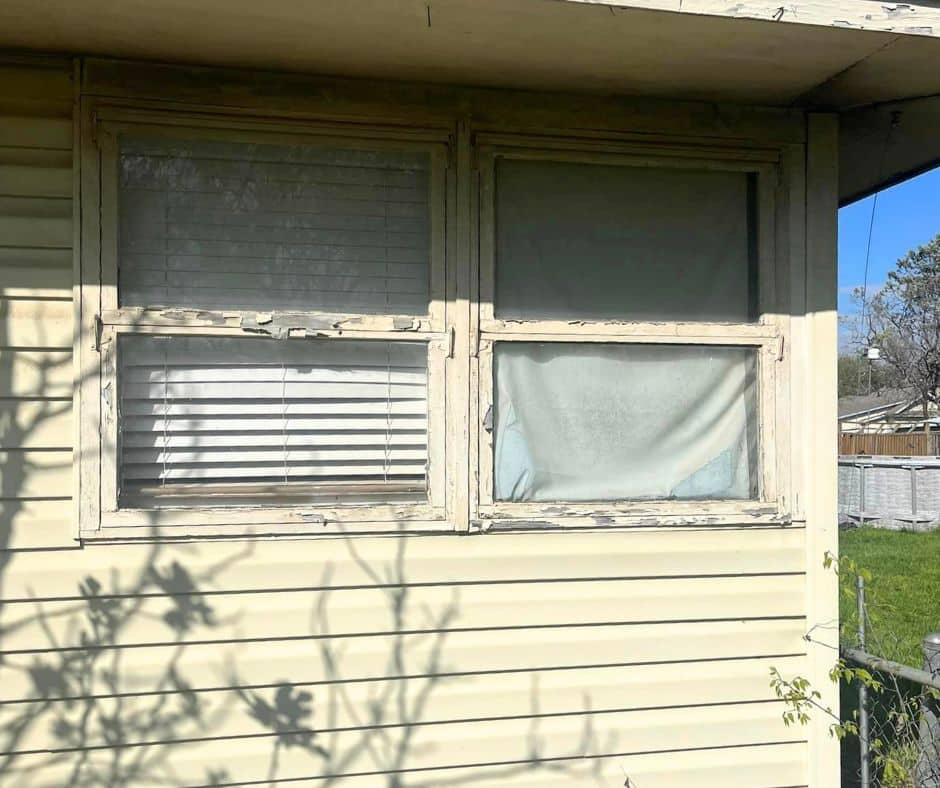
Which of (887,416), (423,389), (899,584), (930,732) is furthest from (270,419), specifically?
(887,416)

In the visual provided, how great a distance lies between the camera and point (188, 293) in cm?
264

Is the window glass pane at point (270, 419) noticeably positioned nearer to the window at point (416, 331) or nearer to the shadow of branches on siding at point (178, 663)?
the window at point (416, 331)

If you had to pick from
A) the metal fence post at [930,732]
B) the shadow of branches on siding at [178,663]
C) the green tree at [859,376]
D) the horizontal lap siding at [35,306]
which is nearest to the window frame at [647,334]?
the shadow of branches on siding at [178,663]

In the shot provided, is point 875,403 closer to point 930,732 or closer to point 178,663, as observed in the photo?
point 930,732

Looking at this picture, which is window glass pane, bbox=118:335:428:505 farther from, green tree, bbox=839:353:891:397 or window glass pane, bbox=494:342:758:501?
green tree, bbox=839:353:891:397

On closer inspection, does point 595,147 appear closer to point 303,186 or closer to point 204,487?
point 303,186

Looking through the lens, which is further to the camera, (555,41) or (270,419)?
(270,419)

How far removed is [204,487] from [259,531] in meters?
0.22

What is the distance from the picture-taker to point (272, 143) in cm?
269

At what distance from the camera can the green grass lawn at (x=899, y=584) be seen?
597 centimetres

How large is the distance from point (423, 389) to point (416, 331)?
19 centimetres

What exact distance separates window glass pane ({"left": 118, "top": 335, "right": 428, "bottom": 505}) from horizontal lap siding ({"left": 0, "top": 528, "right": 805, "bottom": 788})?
0.20 m

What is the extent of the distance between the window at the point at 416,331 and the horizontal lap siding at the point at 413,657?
137 mm

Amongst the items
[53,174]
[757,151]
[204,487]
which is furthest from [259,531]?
[757,151]
